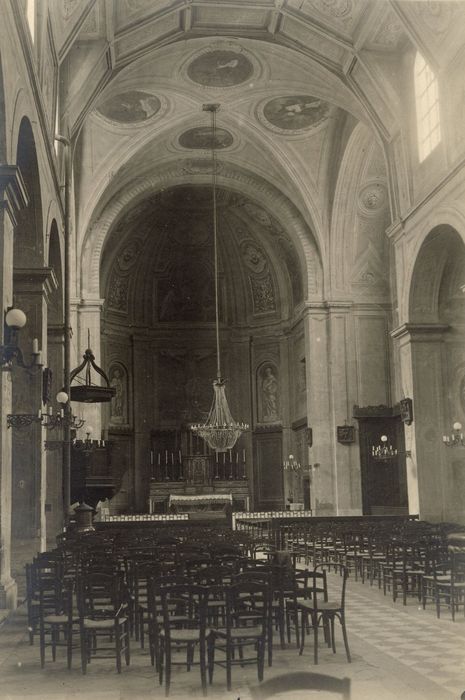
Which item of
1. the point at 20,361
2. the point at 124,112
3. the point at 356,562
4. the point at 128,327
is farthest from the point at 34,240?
the point at 128,327

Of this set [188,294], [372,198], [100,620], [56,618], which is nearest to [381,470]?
[372,198]

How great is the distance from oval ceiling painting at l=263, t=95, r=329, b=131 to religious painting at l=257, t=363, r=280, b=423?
11.1m

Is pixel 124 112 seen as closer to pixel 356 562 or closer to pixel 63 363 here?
pixel 63 363

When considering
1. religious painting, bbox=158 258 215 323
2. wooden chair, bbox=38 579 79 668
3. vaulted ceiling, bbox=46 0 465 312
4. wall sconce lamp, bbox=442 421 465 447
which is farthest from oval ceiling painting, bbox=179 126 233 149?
wooden chair, bbox=38 579 79 668

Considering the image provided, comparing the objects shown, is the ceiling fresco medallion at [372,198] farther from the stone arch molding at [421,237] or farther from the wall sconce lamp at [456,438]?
the wall sconce lamp at [456,438]

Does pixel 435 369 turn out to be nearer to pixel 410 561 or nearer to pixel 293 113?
pixel 410 561

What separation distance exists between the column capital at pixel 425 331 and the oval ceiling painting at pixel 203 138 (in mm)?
11193

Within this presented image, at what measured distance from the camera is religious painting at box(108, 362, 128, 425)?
33438mm

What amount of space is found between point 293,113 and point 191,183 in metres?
6.28

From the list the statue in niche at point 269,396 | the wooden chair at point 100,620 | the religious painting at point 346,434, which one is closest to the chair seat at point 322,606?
the wooden chair at point 100,620

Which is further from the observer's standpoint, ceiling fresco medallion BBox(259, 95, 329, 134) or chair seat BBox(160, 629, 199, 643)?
ceiling fresco medallion BBox(259, 95, 329, 134)

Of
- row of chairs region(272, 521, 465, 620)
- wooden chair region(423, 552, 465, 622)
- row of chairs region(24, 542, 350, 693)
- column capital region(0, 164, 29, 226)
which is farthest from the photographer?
row of chairs region(272, 521, 465, 620)

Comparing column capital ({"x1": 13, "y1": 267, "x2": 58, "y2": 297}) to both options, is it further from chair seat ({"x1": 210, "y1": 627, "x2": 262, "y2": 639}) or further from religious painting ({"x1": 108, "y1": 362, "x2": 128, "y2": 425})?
religious painting ({"x1": 108, "y1": 362, "x2": 128, "y2": 425})

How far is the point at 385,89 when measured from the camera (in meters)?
21.1
